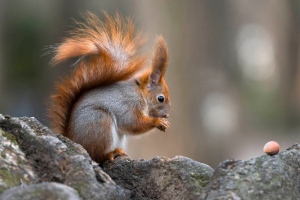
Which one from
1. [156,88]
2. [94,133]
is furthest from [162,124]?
[94,133]

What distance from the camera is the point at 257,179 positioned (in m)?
1.75

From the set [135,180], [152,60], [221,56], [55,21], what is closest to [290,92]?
[221,56]

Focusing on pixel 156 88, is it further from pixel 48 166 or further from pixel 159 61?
pixel 48 166

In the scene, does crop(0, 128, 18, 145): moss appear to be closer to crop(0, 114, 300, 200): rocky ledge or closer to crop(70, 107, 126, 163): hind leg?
crop(0, 114, 300, 200): rocky ledge

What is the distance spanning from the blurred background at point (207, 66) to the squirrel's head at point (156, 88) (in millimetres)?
4515

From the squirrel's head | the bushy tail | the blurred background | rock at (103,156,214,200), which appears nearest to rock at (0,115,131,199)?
rock at (103,156,214,200)

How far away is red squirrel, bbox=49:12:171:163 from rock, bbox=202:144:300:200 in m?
0.82

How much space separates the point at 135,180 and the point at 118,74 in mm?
858

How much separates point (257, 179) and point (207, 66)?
6.86 meters

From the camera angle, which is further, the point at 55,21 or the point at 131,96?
the point at 55,21

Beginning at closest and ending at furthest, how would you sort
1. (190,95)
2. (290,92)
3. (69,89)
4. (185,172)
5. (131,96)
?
(185,172) → (69,89) → (131,96) → (190,95) → (290,92)

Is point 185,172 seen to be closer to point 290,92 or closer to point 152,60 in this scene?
point 152,60

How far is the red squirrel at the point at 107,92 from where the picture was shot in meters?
2.68

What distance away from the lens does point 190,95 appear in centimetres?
826
